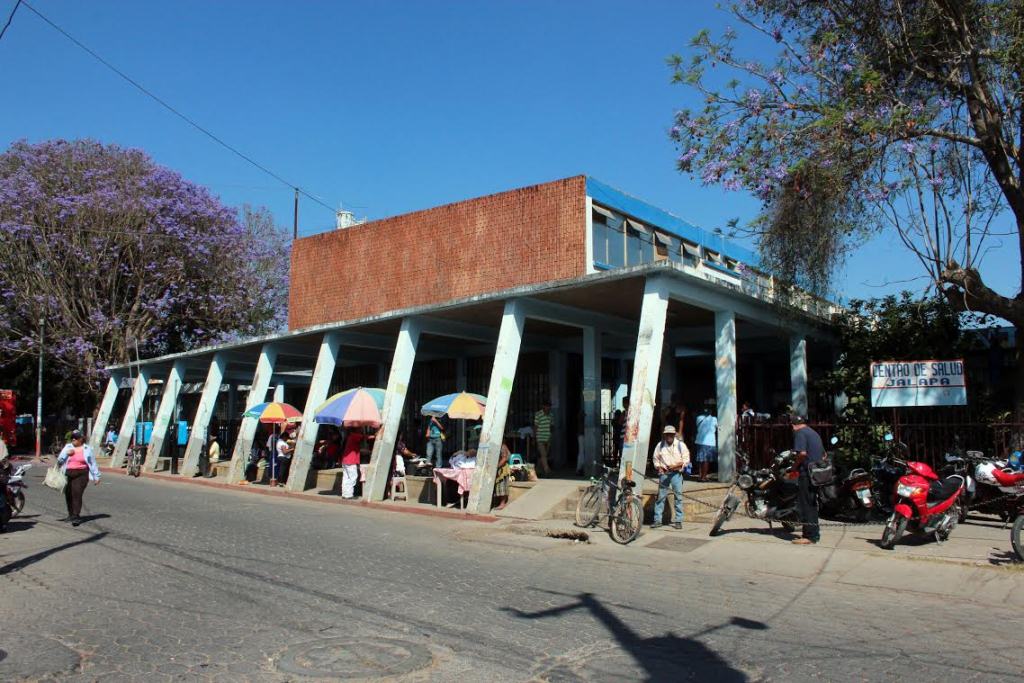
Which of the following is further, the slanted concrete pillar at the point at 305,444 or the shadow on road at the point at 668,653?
the slanted concrete pillar at the point at 305,444

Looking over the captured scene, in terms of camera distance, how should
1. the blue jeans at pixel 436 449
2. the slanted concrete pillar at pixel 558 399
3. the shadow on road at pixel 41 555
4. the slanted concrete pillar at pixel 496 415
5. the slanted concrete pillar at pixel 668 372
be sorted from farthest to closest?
the slanted concrete pillar at pixel 558 399, the slanted concrete pillar at pixel 668 372, the blue jeans at pixel 436 449, the slanted concrete pillar at pixel 496 415, the shadow on road at pixel 41 555

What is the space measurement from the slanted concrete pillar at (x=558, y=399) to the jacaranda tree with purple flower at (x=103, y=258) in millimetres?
18628

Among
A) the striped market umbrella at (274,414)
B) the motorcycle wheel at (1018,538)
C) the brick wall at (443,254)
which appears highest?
the brick wall at (443,254)

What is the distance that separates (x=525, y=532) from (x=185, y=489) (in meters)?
11.9

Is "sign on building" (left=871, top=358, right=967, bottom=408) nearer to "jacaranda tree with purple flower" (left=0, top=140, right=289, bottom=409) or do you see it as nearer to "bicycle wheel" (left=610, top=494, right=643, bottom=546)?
"bicycle wheel" (left=610, top=494, right=643, bottom=546)

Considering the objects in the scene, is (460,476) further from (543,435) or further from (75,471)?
(75,471)

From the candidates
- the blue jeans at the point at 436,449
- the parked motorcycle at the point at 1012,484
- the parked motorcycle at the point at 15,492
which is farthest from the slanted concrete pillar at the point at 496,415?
the parked motorcycle at the point at 1012,484

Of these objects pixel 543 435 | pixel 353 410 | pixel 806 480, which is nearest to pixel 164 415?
pixel 353 410

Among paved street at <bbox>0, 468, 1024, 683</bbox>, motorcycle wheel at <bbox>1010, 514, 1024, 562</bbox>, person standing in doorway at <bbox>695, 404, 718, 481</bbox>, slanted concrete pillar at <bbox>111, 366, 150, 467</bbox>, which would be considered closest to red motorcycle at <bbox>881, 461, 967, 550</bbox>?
paved street at <bbox>0, 468, 1024, 683</bbox>

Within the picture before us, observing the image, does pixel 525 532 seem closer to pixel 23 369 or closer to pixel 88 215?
pixel 88 215

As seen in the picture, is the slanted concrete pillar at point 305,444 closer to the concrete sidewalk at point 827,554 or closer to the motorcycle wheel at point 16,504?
the motorcycle wheel at point 16,504

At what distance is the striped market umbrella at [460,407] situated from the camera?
16203mm

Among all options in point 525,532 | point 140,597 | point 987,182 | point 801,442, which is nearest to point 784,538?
point 801,442

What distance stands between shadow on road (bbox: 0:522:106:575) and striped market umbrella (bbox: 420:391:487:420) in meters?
6.77
